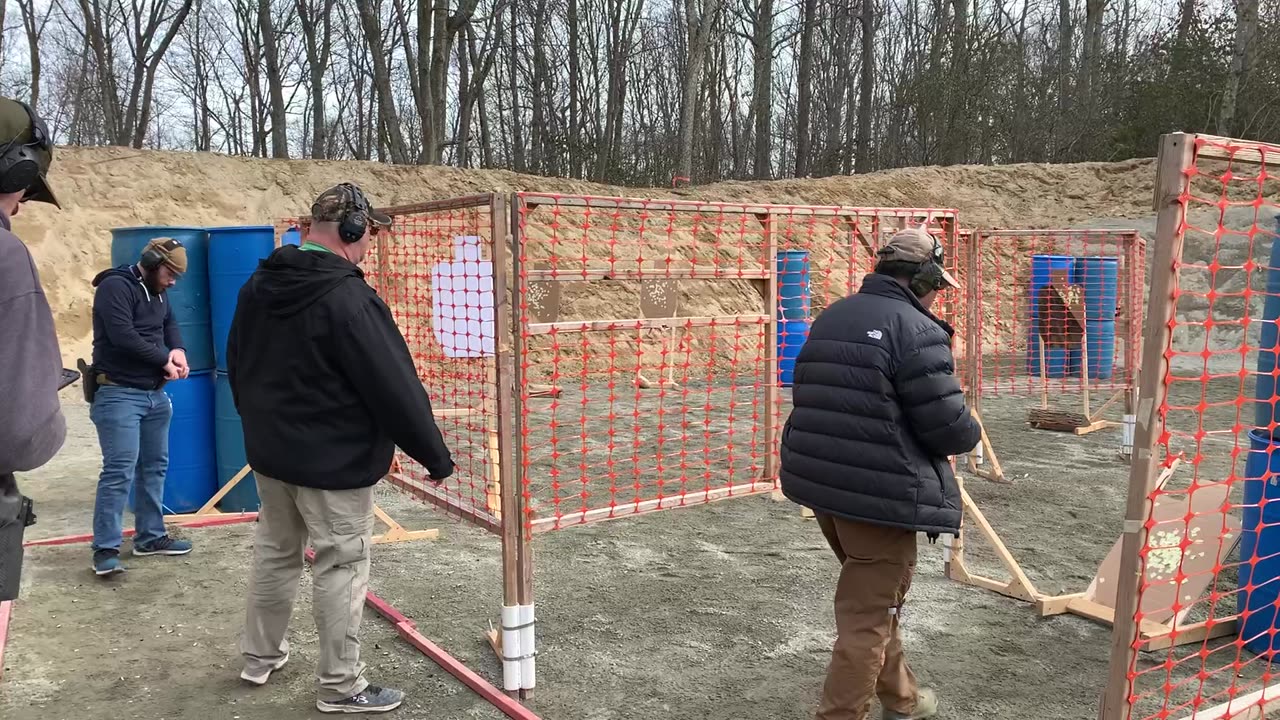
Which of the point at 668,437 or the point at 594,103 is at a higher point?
the point at 594,103

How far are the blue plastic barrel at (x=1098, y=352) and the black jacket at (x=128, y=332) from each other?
10.9 m

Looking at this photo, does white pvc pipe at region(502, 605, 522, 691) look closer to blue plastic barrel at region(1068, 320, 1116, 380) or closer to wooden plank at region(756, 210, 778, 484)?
wooden plank at region(756, 210, 778, 484)

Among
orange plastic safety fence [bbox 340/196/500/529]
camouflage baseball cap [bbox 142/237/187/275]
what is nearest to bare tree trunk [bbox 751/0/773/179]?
orange plastic safety fence [bbox 340/196/500/529]

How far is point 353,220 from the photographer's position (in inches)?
130

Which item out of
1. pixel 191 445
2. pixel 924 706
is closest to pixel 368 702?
pixel 924 706

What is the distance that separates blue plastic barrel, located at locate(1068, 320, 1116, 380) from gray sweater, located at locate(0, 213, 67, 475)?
1198 cm

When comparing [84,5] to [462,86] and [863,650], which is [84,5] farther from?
[863,650]

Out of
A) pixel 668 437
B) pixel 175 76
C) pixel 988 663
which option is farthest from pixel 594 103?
pixel 988 663

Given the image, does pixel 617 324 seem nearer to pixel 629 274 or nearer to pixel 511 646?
pixel 629 274

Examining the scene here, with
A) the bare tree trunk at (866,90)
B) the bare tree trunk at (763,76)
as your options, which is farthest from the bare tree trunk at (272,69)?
the bare tree trunk at (866,90)

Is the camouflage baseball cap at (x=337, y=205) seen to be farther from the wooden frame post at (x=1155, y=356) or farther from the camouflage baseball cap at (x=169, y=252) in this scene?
the wooden frame post at (x=1155, y=356)

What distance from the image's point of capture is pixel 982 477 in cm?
743

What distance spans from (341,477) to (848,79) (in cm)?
2940

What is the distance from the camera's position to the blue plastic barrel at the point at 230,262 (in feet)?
19.5
